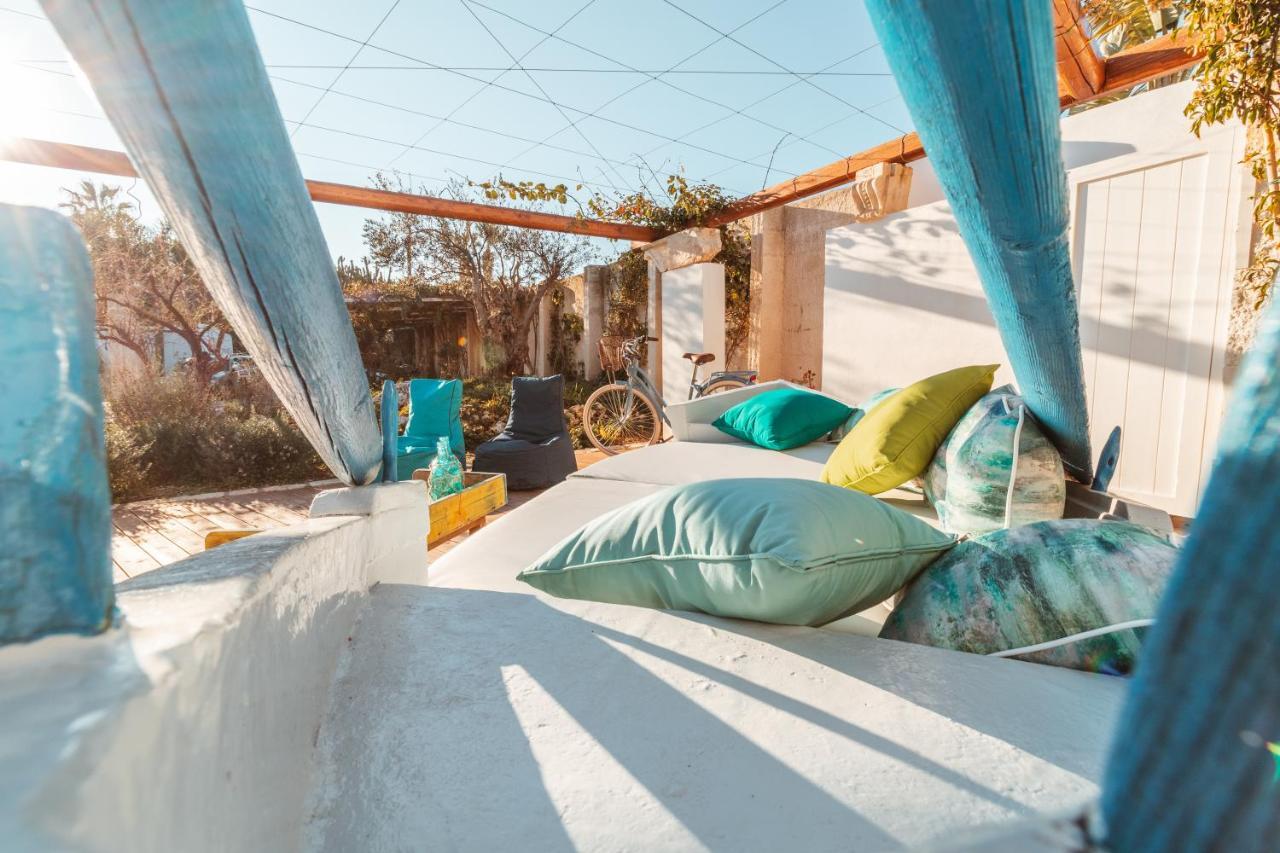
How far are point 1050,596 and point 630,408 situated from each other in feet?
18.3

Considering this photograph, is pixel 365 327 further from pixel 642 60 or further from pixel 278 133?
pixel 278 133

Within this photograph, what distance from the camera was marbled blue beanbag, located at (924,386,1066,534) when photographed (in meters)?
1.22

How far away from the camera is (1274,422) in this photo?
0.15m

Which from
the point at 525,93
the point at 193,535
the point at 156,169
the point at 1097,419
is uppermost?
the point at 525,93

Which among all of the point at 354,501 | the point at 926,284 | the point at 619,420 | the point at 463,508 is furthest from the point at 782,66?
the point at 354,501

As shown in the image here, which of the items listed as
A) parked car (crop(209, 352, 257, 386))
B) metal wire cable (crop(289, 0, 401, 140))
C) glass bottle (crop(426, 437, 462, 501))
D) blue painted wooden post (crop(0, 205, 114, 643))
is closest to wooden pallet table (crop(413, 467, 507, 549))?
glass bottle (crop(426, 437, 462, 501))

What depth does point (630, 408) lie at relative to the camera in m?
6.32

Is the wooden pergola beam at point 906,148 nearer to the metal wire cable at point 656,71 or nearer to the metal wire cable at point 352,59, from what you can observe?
the metal wire cable at point 656,71

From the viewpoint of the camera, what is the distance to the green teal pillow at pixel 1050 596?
29.9 inches

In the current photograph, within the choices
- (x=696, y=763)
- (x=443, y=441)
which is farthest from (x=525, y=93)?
(x=696, y=763)

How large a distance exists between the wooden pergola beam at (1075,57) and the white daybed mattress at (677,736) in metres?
2.88

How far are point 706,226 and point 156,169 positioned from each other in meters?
6.27

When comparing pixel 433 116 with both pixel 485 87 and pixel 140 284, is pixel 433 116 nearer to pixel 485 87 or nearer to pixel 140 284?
pixel 485 87

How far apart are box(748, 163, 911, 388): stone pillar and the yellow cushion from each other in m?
4.23
